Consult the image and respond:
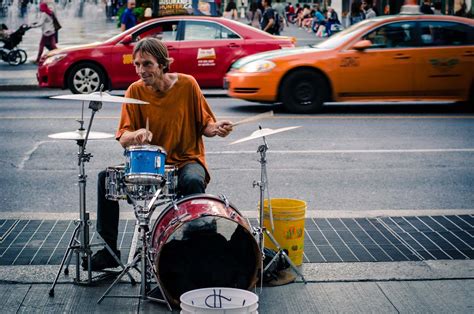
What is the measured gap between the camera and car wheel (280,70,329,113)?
45.0 feet

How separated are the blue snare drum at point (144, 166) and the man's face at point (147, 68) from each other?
0.79 meters

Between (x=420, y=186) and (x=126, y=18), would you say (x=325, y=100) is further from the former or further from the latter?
(x=126, y=18)

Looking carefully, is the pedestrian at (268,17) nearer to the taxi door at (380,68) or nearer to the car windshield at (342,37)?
the car windshield at (342,37)

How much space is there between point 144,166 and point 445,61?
31.3ft

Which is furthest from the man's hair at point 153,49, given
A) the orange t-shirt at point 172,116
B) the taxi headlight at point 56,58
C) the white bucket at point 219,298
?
the taxi headlight at point 56,58

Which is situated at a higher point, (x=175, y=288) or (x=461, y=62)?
(x=461, y=62)

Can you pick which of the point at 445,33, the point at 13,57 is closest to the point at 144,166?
the point at 445,33

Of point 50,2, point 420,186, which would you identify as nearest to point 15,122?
point 420,186

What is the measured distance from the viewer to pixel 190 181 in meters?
5.53

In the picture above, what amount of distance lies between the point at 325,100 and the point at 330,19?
86.6 feet

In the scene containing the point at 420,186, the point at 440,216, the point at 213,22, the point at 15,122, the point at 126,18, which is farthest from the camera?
the point at 126,18

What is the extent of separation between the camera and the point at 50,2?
23.4m

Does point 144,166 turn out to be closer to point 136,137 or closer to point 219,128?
point 136,137

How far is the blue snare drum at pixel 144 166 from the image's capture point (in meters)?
5.03
